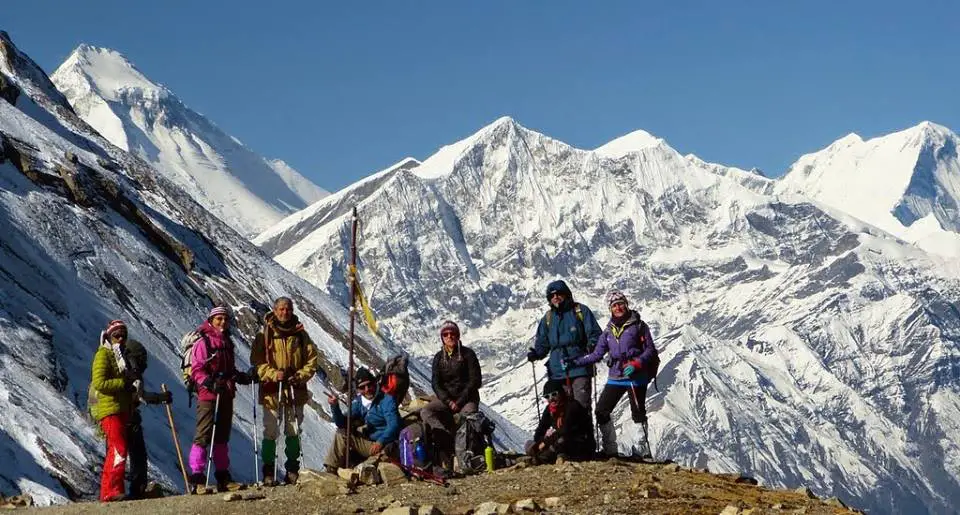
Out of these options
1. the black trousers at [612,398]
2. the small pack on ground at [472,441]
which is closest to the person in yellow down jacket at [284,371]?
the small pack on ground at [472,441]

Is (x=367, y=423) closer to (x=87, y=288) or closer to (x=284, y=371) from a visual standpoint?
(x=284, y=371)

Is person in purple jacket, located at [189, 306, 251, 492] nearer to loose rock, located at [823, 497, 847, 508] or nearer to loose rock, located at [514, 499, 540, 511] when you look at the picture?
loose rock, located at [514, 499, 540, 511]

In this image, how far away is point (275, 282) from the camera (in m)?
126

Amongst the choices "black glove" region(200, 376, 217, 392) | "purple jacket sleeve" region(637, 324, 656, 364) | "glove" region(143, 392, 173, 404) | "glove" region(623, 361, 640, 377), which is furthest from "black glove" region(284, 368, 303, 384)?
"purple jacket sleeve" region(637, 324, 656, 364)

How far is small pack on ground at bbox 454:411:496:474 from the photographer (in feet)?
83.1

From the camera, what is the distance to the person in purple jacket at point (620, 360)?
2639cm

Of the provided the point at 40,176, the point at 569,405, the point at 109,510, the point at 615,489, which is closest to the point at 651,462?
the point at 569,405

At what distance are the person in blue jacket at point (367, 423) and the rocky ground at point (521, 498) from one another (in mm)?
1736

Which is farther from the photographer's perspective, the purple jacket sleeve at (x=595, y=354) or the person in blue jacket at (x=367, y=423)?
the purple jacket sleeve at (x=595, y=354)

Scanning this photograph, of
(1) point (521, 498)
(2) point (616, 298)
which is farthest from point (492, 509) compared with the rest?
(2) point (616, 298)

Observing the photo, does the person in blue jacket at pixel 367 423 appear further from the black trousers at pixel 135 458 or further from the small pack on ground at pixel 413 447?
the black trousers at pixel 135 458

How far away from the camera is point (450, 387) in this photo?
87.2 feet

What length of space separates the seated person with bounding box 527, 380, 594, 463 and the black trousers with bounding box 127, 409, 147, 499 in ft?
20.1

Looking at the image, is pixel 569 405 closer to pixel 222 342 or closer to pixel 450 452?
pixel 450 452
